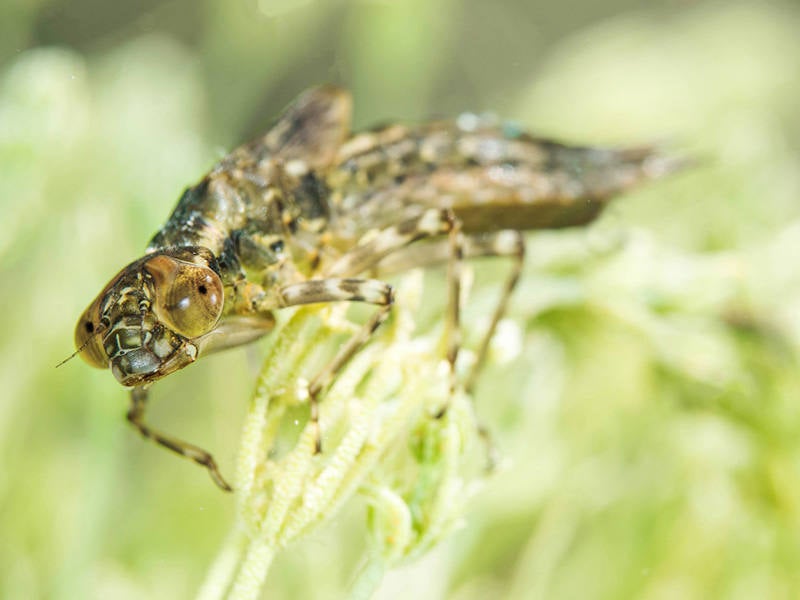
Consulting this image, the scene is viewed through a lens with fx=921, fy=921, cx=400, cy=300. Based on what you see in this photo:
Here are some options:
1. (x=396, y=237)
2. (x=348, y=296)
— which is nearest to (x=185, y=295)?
(x=348, y=296)

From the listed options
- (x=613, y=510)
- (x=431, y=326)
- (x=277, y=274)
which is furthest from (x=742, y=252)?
(x=277, y=274)

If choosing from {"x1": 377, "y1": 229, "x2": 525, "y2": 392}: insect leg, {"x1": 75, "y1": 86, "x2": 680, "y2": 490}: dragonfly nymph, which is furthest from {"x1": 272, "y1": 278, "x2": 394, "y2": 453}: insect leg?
{"x1": 377, "y1": 229, "x2": 525, "y2": 392}: insect leg

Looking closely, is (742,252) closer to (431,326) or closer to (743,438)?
(743,438)

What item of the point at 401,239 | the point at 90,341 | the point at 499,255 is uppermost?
the point at 90,341

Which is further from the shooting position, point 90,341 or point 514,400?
point 514,400

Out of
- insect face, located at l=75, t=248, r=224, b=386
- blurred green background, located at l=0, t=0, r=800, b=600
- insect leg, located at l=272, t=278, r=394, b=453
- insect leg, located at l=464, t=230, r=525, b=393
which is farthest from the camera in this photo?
blurred green background, located at l=0, t=0, r=800, b=600

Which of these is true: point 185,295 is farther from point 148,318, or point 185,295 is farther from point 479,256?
point 479,256

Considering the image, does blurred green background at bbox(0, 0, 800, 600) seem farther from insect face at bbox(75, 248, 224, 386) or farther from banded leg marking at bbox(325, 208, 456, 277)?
insect face at bbox(75, 248, 224, 386)
